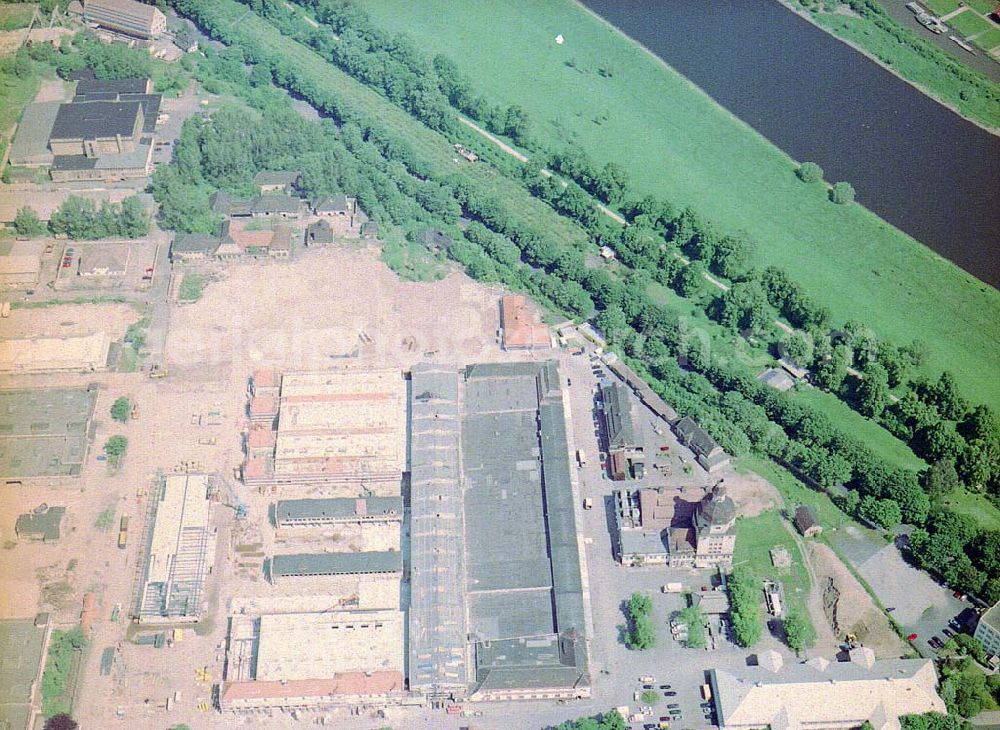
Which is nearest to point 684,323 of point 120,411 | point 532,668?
point 532,668

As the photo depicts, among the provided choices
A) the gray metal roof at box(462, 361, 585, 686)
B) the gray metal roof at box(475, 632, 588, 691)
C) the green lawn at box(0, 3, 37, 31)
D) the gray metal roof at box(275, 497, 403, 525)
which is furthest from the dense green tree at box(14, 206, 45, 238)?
the gray metal roof at box(475, 632, 588, 691)

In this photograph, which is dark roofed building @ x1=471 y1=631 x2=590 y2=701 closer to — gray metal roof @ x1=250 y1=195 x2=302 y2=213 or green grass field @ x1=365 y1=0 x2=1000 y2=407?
green grass field @ x1=365 y1=0 x2=1000 y2=407

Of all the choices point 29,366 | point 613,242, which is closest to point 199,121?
point 29,366

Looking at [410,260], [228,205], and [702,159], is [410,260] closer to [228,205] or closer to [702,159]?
[228,205]

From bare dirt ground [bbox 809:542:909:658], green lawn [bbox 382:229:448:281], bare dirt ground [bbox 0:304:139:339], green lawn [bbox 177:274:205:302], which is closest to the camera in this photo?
bare dirt ground [bbox 809:542:909:658]

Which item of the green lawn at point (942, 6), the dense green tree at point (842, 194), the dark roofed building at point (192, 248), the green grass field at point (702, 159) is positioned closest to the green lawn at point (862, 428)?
the green grass field at point (702, 159)

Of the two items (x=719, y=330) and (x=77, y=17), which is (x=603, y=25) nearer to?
(x=719, y=330)
